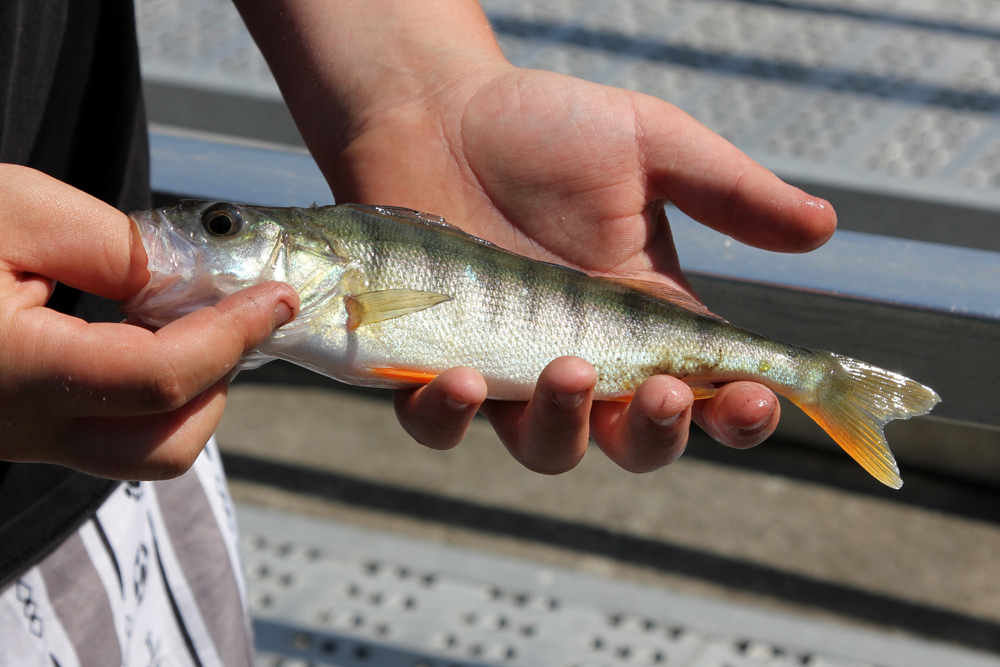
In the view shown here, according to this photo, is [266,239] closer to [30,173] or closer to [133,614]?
[30,173]

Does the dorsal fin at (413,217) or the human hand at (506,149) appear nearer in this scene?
the dorsal fin at (413,217)

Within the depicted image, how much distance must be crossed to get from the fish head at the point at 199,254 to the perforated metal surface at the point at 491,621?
1.58 meters

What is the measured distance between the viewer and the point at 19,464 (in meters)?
1.63

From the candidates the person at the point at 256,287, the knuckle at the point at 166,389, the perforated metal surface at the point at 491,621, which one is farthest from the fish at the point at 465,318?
the perforated metal surface at the point at 491,621

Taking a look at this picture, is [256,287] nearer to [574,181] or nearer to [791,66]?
[574,181]

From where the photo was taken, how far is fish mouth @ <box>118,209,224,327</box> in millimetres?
1465

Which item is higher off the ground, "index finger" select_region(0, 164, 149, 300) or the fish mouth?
"index finger" select_region(0, 164, 149, 300)

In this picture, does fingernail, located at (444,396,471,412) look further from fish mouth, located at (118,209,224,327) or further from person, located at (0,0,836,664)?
fish mouth, located at (118,209,224,327)

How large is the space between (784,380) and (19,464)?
5.26 feet

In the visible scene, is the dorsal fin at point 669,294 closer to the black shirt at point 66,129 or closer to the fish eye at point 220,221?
the fish eye at point 220,221

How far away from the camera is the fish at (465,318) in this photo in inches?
64.2

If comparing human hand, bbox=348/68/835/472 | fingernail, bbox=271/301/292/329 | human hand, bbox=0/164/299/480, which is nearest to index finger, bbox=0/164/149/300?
human hand, bbox=0/164/299/480

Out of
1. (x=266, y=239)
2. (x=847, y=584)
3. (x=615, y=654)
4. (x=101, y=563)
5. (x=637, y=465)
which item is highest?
(x=266, y=239)

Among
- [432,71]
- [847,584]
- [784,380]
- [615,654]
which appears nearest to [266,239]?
[432,71]
